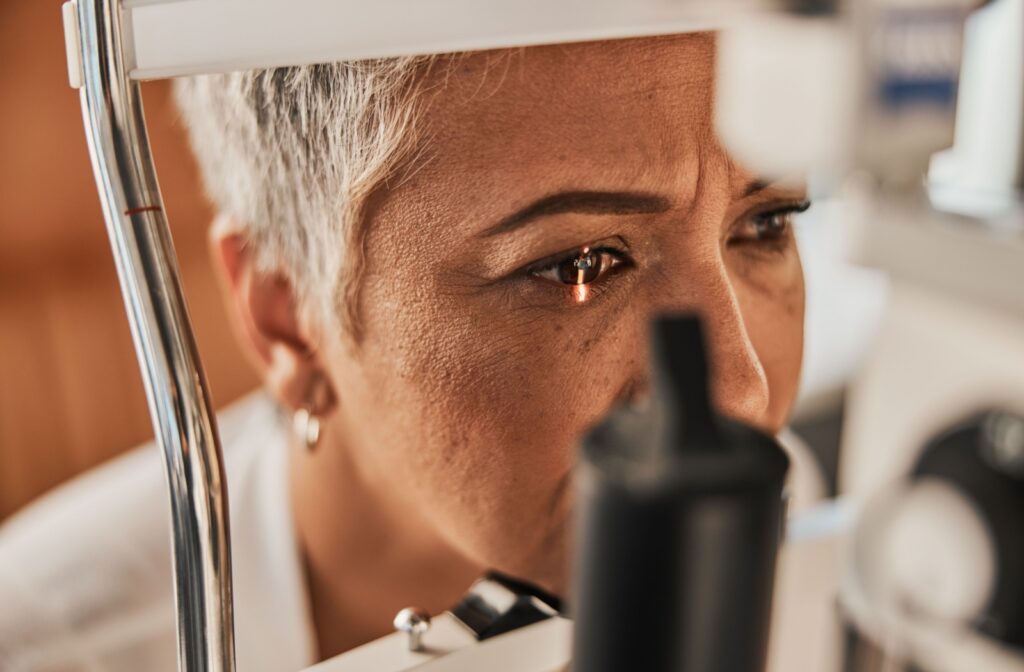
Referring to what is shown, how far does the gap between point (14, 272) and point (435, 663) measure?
105cm

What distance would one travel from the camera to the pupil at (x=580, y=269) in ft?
0.98

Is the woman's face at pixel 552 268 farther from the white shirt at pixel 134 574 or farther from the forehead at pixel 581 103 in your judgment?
the white shirt at pixel 134 574

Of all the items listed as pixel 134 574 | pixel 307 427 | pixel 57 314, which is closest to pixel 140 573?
pixel 134 574

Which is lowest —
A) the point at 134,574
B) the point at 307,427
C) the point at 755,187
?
the point at 134,574

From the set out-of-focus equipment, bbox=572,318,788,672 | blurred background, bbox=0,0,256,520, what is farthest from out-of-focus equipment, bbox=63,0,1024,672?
blurred background, bbox=0,0,256,520

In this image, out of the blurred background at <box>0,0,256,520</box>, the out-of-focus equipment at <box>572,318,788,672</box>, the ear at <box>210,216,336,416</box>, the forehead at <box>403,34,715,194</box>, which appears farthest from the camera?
the blurred background at <box>0,0,256,520</box>

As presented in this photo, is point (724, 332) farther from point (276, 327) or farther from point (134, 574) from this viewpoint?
point (134, 574)

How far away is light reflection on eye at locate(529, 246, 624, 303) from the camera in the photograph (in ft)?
0.98

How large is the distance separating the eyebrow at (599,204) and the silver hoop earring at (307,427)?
0.16 metres

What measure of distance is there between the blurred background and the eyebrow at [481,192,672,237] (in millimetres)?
841

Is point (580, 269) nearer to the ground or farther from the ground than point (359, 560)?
farther from the ground

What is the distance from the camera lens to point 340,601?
1.30 feet

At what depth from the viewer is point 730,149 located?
0.91 ft

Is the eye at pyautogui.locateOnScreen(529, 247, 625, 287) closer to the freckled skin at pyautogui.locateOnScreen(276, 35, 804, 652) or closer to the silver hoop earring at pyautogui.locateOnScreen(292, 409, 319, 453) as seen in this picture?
the freckled skin at pyautogui.locateOnScreen(276, 35, 804, 652)
